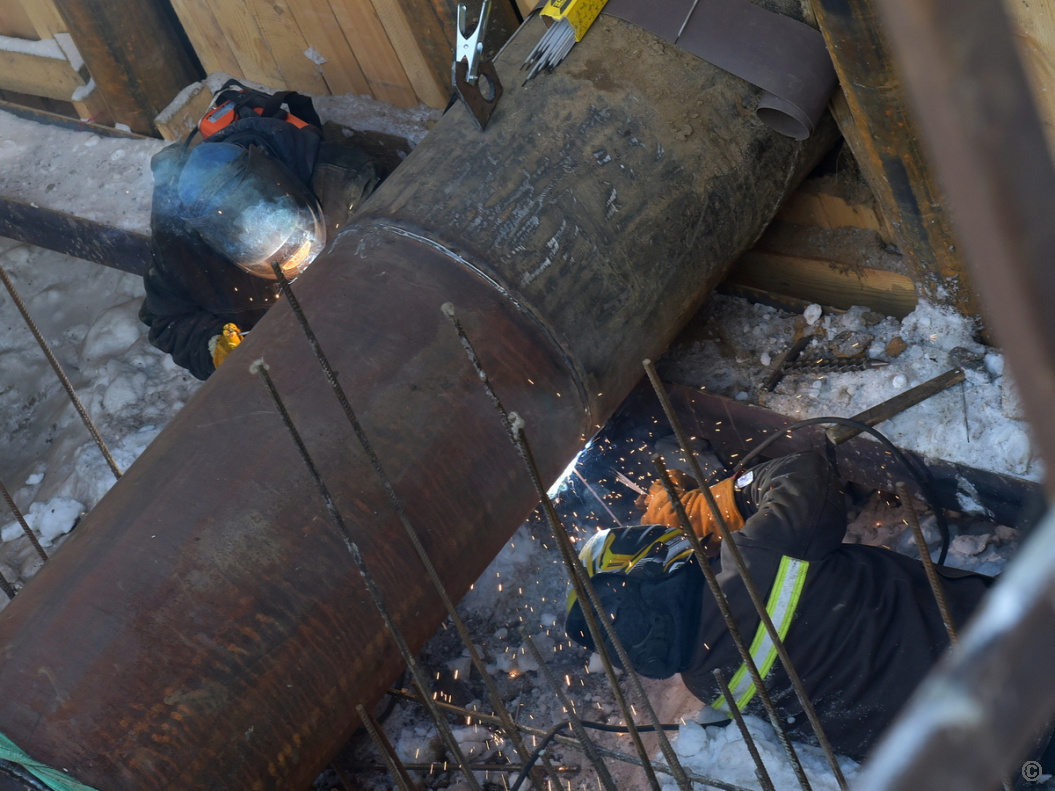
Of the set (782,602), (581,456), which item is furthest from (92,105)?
(782,602)

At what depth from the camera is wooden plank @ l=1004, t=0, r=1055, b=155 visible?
218cm

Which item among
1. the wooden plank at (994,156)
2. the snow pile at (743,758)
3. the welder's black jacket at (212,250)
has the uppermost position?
the wooden plank at (994,156)

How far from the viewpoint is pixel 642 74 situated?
2.78 meters

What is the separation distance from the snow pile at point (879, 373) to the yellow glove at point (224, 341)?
1.82 metres

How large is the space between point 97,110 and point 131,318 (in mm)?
1297

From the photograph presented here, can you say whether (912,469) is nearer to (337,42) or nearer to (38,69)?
(337,42)

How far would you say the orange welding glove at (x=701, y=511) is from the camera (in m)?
3.23

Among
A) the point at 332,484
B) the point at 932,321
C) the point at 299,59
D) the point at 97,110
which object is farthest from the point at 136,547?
the point at 97,110

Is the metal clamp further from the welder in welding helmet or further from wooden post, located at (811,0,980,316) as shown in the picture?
the welder in welding helmet

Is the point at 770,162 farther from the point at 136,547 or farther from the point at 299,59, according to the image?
the point at 299,59

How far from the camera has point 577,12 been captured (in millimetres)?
2805

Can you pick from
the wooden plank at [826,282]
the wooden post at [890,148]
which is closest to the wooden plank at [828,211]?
the wooden plank at [826,282]

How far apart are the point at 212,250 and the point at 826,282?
247 cm

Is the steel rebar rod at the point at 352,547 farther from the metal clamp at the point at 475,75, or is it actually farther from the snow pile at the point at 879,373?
the snow pile at the point at 879,373
